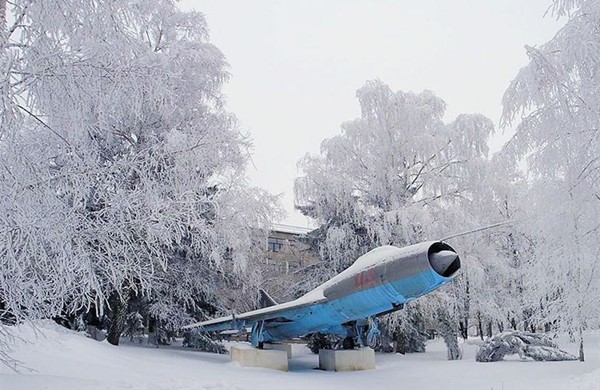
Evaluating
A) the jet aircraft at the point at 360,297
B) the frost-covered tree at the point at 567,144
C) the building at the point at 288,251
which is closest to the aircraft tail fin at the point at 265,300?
the jet aircraft at the point at 360,297

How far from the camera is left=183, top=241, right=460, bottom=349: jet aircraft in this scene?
948 centimetres

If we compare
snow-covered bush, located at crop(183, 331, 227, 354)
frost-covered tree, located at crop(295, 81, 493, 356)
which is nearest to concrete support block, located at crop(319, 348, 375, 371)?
snow-covered bush, located at crop(183, 331, 227, 354)

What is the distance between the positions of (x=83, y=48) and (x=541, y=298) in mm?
11066

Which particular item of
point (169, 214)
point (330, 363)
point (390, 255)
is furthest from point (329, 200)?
point (169, 214)

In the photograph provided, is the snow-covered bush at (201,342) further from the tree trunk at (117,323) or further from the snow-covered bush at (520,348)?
the snow-covered bush at (520,348)

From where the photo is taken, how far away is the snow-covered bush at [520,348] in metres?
12.9

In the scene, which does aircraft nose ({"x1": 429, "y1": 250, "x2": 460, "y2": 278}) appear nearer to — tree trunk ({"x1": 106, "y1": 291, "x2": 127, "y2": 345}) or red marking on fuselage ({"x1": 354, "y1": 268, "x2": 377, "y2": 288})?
red marking on fuselage ({"x1": 354, "y1": 268, "x2": 377, "y2": 288})

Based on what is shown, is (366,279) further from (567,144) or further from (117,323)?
(117,323)

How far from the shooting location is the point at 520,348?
13.1m

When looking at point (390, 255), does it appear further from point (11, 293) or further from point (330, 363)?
point (11, 293)

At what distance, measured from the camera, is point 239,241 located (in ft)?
46.4

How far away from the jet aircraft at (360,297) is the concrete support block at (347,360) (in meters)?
0.43

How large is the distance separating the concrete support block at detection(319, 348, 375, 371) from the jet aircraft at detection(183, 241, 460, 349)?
43 cm

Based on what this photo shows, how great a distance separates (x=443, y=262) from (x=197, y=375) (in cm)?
489
